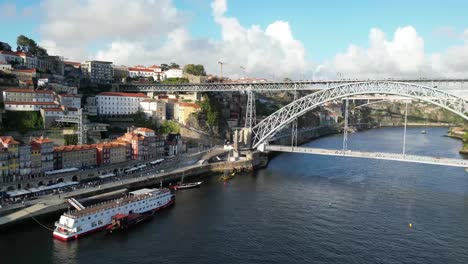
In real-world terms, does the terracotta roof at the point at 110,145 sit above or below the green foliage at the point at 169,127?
below

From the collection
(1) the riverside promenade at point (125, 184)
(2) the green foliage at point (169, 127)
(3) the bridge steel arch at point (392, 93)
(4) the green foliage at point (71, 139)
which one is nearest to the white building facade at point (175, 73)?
(2) the green foliage at point (169, 127)

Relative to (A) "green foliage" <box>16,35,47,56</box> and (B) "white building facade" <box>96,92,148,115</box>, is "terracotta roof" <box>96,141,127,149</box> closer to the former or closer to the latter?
(B) "white building facade" <box>96,92,148,115</box>

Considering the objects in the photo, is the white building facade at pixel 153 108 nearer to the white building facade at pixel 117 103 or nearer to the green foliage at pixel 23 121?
the white building facade at pixel 117 103

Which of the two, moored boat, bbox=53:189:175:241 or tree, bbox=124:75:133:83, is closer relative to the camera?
moored boat, bbox=53:189:175:241

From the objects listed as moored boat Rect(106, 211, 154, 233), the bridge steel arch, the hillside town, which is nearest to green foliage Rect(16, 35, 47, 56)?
the hillside town

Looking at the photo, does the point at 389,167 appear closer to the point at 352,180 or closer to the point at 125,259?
the point at 352,180

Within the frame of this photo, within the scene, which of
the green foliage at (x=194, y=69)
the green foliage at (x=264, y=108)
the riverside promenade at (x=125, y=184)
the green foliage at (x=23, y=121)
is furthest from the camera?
the green foliage at (x=264, y=108)
